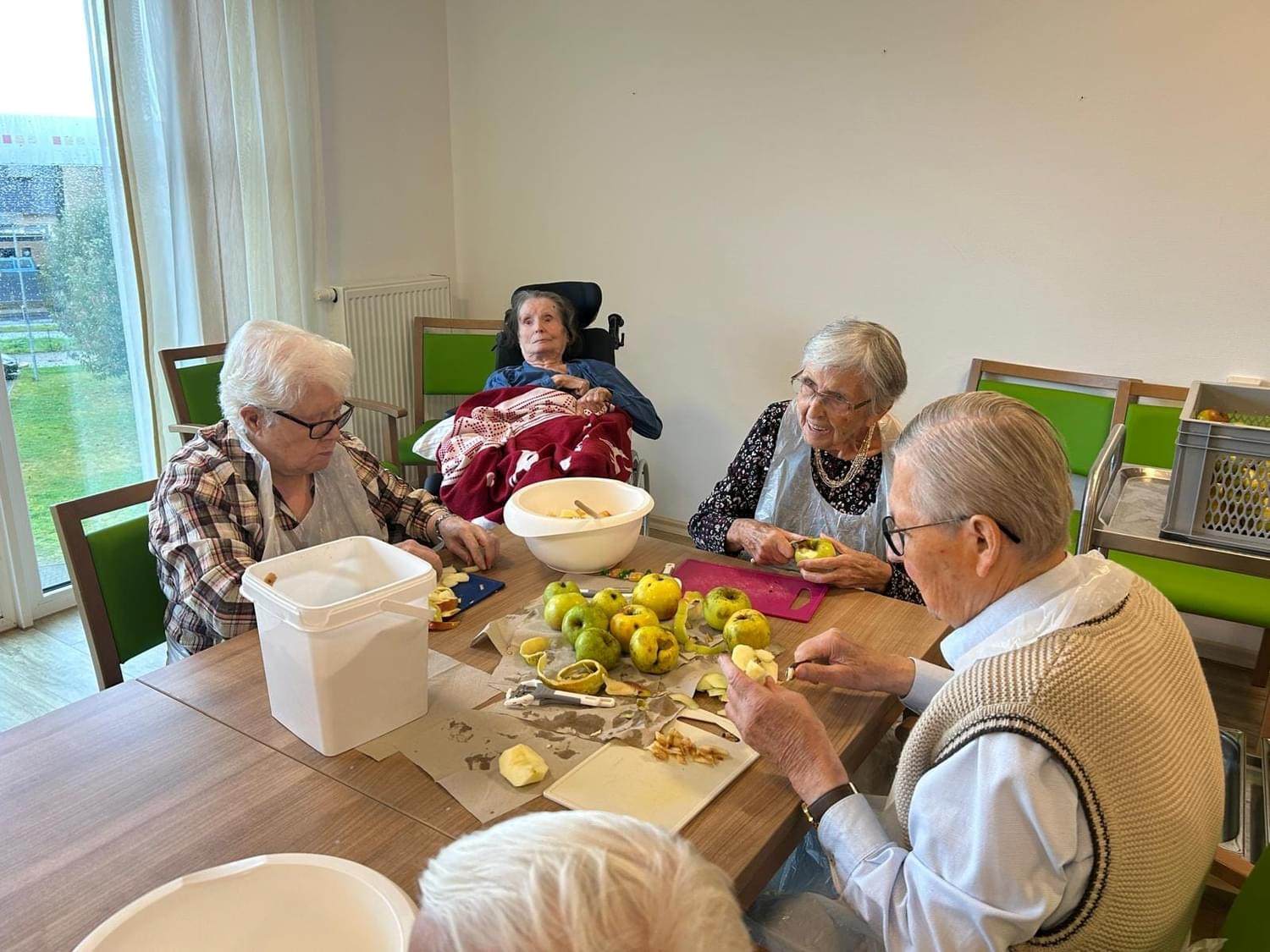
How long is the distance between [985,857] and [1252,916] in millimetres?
357

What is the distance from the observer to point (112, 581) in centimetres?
169

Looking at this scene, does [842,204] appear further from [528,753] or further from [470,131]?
[528,753]

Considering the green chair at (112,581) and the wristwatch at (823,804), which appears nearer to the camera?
the wristwatch at (823,804)

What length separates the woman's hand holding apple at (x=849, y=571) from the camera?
1.83 metres

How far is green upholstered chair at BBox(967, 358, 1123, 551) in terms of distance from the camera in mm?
3061

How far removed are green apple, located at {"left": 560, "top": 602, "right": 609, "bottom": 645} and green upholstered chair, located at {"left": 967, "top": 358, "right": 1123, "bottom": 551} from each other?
2.04 metres

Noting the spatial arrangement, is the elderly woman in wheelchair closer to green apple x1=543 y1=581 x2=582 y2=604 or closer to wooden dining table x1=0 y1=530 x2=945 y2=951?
green apple x1=543 y1=581 x2=582 y2=604

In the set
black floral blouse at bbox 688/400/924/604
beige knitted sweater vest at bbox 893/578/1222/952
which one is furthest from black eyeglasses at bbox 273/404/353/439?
beige knitted sweater vest at bbox 893/578/1222/952

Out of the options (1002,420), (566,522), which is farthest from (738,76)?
(1002,420)

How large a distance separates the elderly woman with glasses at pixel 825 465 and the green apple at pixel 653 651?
0.57 meters

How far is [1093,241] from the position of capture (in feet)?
9.93

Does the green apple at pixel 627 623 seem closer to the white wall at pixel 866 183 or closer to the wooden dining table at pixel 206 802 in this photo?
the wooden dining table at pixel 206 802

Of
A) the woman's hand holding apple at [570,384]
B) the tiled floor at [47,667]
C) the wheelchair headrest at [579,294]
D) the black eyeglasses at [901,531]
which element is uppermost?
the wheelchair headrest at [579,294]

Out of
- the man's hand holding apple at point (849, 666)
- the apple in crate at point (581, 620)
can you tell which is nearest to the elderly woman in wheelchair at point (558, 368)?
the apple in crate at point (581, 620)
